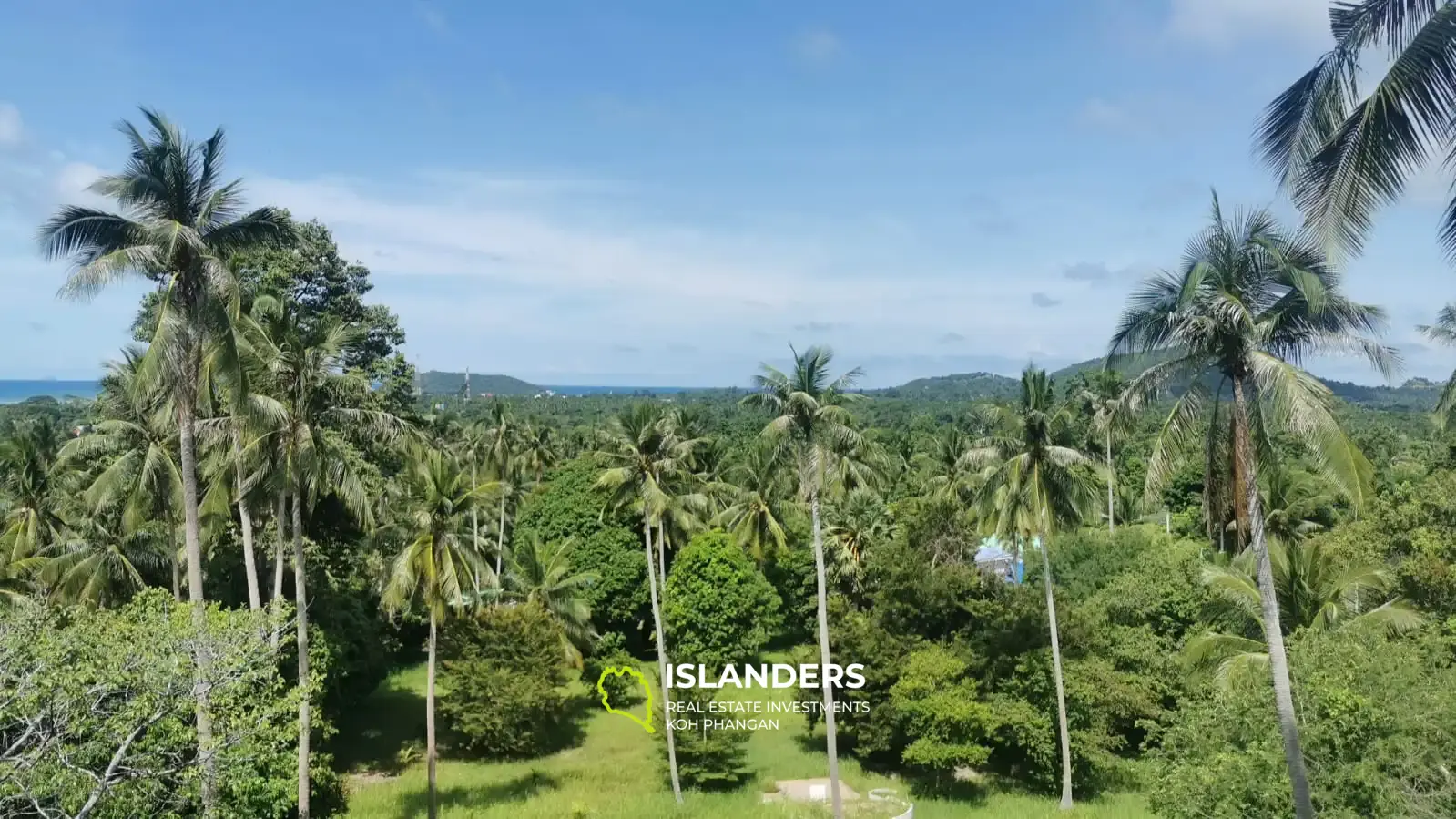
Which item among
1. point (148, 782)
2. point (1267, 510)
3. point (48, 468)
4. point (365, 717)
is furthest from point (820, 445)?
point (48, 468)

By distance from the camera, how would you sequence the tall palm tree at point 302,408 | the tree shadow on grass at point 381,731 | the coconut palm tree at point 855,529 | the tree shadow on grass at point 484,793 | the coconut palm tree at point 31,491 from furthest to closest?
the coconut palm tree at point 855,529
the tree shadow on grass at point 381,731
the coconut palm tree at point 31,491
the tree shadow on grass at point 484,793
the tall palm tree at point 302,408

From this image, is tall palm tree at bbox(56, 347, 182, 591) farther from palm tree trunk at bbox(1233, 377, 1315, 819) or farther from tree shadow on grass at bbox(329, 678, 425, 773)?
palm tree trunk at bbox(1233, 377, 1315, 819)

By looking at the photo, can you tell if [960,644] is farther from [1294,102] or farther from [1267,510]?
[1294,102]

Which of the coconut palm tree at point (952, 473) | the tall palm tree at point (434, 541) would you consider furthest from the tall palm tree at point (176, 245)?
the coconut palm tree at point (952, 473)

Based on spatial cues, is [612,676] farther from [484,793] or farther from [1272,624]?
[1272,624]

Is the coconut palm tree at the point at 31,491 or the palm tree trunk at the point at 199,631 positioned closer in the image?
the palm tree trunk at the point at 199,631

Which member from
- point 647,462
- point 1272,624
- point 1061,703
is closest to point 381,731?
point 647,462

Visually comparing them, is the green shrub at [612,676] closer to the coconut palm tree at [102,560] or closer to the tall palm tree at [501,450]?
the tall palm tree at [501,450]
